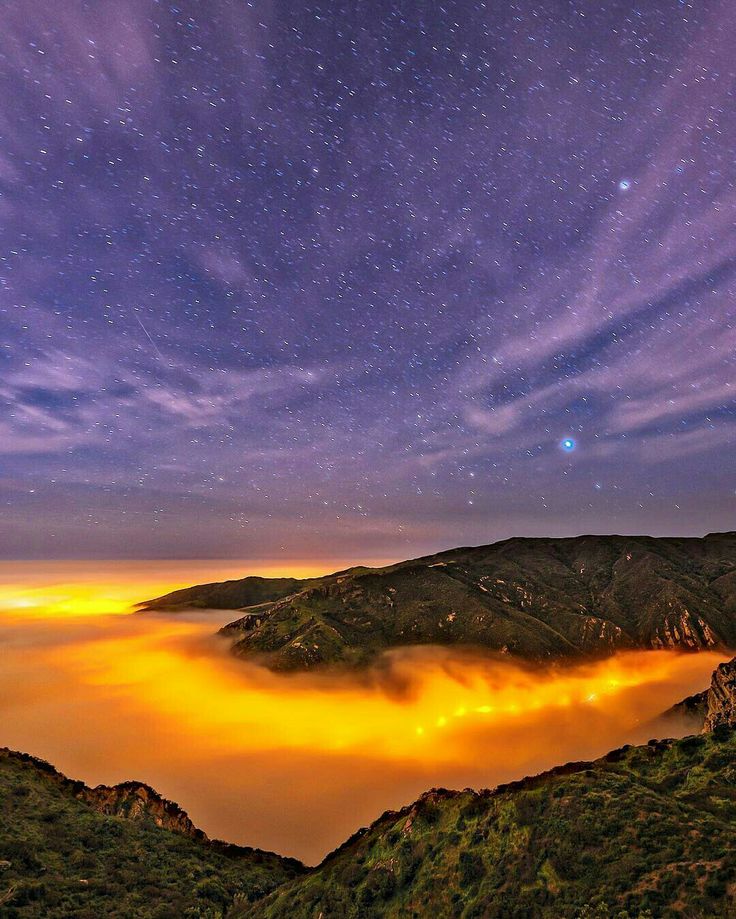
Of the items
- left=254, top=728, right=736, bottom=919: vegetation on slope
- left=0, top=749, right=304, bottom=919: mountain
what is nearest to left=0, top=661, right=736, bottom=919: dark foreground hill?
left=254, top=728, right=736, bottom=919: vegetation on slope

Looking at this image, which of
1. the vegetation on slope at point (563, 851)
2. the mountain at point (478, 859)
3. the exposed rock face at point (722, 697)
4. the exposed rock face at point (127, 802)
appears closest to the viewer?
the vegetation on slope at point (563, 851)

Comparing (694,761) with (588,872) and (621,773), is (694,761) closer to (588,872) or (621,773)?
(621,773)

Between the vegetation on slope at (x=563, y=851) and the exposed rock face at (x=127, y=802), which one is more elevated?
the vegetation on slope at (x=563, y=851)

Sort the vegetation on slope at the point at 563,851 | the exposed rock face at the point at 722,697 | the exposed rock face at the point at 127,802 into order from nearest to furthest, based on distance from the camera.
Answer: the vegetation on slope at the point at 563,851 < the exposed rock face at the point at 127,802 < the exposed rock face at the point at 722,697

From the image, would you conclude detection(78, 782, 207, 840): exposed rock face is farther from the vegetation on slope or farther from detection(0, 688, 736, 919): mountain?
the vegetation on slope

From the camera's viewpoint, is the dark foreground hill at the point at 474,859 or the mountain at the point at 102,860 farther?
the mountain at the point at 102,860

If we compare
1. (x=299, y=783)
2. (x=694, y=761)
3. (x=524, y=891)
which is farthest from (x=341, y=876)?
(x=299, y=783)

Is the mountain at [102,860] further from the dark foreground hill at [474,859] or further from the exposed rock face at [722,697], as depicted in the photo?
the exposed rock face at [722,697]

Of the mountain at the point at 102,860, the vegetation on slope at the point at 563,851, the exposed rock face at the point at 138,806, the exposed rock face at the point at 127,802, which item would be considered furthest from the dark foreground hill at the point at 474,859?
the exposed rock face at the point at 138,806
